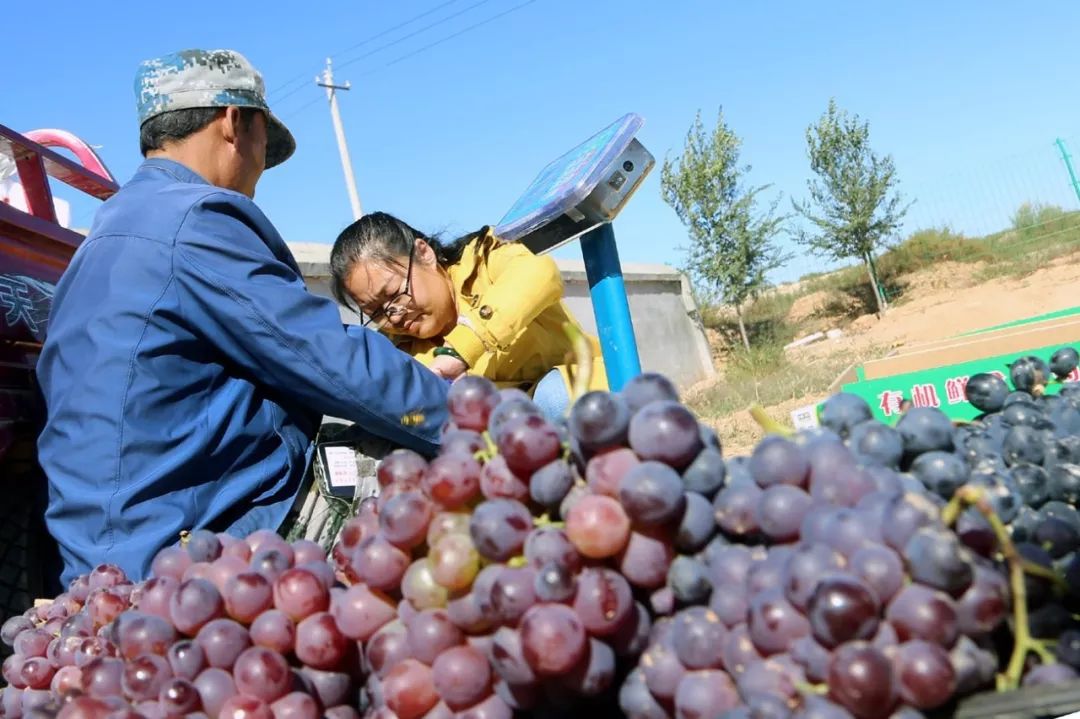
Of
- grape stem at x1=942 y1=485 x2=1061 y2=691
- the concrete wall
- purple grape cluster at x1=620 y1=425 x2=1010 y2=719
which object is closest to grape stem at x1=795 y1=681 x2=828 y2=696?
purple grape cluster at x1=620 y1=425 x2=1010 y2=719

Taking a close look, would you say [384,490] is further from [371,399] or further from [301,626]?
[371,399]

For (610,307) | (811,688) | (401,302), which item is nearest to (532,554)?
(811,688)

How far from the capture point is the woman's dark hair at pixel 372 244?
109 inches

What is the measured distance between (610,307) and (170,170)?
1457mm

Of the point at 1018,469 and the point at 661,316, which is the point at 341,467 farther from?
the point at 661,316

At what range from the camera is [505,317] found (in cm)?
252

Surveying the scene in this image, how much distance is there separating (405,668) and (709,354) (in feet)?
52.7

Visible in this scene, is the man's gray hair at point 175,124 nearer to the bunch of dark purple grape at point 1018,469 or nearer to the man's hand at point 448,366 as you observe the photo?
the man's hand at point 448,366

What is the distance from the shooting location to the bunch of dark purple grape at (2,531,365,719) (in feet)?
3.08

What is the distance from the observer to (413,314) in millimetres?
2770

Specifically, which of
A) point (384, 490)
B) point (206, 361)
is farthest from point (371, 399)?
point (384, 490)

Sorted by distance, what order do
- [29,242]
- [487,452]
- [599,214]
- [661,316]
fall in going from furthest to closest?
[661,316]
[599,214]
[29,242]
[487,452]

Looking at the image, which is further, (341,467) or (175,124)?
(175,124)

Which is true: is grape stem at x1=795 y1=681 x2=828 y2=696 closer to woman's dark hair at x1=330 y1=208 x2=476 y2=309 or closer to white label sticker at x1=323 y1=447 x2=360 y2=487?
Answer: white label sticker at x1=323 y1=447 x2=360 y2=487
